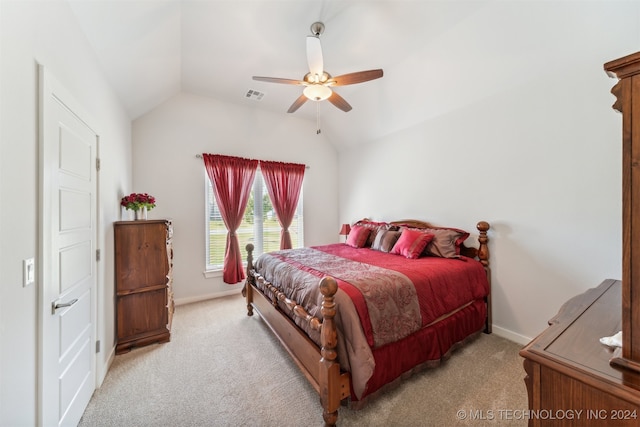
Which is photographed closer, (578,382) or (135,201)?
(578,382)

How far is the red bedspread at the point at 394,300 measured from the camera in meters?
1.68

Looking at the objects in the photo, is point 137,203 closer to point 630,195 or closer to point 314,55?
point 314,55

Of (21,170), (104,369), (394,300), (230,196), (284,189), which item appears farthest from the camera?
(284,189)

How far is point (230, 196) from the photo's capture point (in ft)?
12.8

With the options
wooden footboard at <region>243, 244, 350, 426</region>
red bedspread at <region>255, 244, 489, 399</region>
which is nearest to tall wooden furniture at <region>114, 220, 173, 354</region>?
red bedspread at <region>255, 244, 489, 399</region>

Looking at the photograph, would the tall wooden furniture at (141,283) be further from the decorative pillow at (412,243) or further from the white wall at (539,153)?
the white wall at (539,153)

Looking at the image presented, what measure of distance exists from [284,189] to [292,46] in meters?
2.26

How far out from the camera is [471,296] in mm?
2453

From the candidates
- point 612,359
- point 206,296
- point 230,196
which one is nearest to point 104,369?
point 206,296

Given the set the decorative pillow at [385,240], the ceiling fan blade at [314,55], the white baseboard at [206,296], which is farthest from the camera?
the white baseboard at [206,296]

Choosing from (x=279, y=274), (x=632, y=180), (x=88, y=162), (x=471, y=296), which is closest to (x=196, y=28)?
(x=88, y=162)

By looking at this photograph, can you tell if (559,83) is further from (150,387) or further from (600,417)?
(150,387)

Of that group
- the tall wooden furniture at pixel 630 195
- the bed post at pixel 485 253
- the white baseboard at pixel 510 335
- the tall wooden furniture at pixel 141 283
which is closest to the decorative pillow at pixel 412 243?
the bed post at pixel 485 253

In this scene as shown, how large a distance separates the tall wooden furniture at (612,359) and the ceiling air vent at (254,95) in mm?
3745
